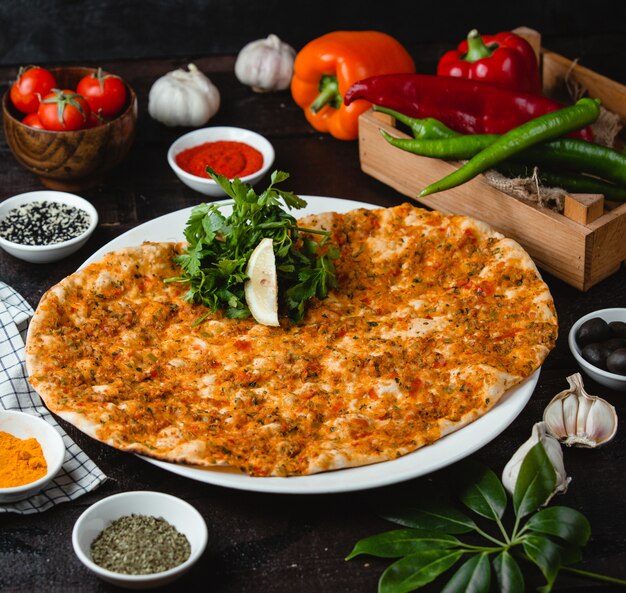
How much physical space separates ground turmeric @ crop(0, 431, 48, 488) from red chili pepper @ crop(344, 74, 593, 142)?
250cm

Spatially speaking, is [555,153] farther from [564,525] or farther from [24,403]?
[24,403]

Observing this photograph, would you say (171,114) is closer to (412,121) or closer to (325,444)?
(412,121)

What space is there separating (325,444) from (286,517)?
11.1 inches

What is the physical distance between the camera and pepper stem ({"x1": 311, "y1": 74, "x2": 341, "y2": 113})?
210 inches

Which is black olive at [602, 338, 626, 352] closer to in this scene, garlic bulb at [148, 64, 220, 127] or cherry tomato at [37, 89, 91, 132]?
cherry tomato at [37, 89, 91, 132]

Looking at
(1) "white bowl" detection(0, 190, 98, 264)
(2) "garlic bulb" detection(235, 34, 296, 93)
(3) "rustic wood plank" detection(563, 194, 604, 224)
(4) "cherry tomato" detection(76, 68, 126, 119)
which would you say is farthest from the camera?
(2) "garlic bulb" detection(235, 34, 296, 93)

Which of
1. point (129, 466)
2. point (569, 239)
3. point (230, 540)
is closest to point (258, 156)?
point (569, 239)

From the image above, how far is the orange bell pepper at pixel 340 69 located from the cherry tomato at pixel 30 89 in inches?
58.3

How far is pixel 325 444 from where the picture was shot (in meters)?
3.04

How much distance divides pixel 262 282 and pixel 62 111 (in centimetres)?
161

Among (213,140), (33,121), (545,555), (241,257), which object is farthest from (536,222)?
(33,121)

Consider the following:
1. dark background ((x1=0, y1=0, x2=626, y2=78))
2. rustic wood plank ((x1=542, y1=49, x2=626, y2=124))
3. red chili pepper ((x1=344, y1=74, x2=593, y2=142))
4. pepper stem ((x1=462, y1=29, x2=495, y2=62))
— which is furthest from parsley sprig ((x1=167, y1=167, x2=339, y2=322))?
dark background ((x1=0, y1=0, x2=626, y2=78))

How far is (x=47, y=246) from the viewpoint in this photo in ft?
13.8

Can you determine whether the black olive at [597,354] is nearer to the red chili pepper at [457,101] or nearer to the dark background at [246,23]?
the red chili pepper at [457,101]
